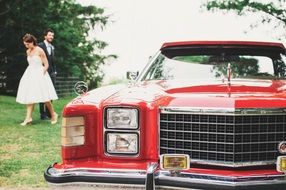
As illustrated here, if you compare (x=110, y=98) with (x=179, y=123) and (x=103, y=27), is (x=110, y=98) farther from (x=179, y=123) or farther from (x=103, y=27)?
(x=103, y=27)

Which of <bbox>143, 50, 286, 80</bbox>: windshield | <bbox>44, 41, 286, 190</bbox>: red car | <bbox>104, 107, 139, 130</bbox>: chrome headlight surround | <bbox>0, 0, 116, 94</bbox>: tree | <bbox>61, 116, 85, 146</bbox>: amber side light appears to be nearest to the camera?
<bbox>44, 41, 286, 190</bbox>: red car

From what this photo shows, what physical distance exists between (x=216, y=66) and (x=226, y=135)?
151 centimetres

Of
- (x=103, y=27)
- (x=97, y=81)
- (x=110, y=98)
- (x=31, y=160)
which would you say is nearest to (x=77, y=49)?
(x=103, y=27)

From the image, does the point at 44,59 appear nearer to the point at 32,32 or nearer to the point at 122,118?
the point at 122,118

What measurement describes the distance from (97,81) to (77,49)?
11.0 metres

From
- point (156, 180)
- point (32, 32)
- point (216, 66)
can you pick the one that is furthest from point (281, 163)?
point (32, 32)

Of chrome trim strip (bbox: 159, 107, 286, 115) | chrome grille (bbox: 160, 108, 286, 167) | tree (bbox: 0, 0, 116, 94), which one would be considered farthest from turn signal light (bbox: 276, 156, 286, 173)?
tree (bbox: 0, 0, 116, 94)

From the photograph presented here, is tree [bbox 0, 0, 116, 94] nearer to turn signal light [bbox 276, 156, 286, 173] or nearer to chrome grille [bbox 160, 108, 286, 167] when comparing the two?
chrome grille [bbox 160, 108, 286, 167]

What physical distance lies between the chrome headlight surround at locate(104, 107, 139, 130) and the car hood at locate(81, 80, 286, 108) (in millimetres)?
51

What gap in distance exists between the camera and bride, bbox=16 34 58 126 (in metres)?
9.62

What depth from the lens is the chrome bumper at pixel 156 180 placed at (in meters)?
2.96

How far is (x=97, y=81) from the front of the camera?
34625 millimetres

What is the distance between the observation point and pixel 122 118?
3.33 m

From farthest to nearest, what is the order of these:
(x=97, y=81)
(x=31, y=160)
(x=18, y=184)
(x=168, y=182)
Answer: (x=97, y=81) < (x=31, y=160) < (x=18, y=184) < (x=168, y=182)
